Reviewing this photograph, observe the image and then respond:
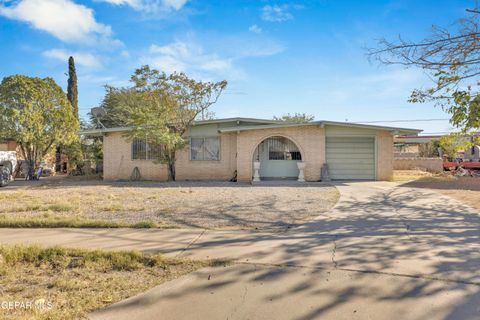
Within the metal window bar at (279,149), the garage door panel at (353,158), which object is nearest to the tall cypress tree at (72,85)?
the metal window bar at (279,149)

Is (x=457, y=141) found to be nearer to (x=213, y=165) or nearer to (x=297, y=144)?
(x=297, y=144)

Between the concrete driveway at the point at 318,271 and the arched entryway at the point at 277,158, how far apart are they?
8972 millimetres

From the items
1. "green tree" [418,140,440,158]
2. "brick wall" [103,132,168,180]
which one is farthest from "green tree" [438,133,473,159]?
"green tree" [418,140,440,158]

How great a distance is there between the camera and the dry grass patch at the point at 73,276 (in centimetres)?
267

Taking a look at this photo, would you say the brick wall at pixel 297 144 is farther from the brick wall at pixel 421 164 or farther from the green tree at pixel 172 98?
the brick wall at pixel 421 164

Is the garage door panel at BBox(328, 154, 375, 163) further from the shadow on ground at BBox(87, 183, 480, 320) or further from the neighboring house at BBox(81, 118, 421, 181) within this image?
the shadow on ground at BBox(87, 183, 480, 320)

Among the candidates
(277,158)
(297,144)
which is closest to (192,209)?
(297,144)

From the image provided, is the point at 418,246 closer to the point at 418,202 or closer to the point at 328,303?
the point at 328,303

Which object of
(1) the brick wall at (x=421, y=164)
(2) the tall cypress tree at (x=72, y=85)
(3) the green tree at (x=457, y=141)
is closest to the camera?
(3) the green tree at (x=457, y=141)

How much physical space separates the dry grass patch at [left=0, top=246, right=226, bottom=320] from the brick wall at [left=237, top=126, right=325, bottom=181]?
10.5m

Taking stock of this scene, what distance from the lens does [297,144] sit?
46.3 ft

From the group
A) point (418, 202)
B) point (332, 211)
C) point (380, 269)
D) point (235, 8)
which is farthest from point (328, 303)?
point (235, 8)

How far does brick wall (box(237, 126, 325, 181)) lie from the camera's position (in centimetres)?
1408

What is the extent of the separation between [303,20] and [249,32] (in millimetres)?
1915
